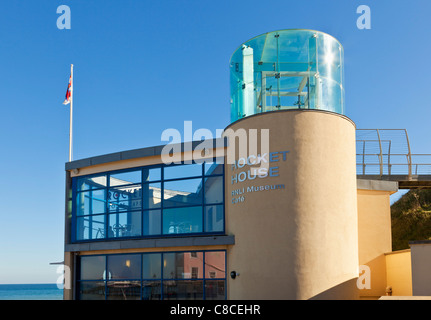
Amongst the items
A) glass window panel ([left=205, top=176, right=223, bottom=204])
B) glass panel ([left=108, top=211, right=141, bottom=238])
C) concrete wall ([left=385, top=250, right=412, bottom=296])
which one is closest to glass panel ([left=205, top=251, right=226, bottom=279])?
glass window panel ([left=205, top=176, right=223, bottom=204])

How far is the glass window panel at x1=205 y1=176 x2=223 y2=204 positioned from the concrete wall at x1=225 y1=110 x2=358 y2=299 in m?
1.10

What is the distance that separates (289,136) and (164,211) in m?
4.93

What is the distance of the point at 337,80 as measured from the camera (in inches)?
618

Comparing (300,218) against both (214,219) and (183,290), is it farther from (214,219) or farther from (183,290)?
(183,290)

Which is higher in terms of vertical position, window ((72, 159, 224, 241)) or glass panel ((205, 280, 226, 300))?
window ((72, 159, 224, 241))

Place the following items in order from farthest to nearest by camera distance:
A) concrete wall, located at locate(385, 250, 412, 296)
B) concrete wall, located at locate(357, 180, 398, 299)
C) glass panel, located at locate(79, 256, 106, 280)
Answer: glass panel, located at locate(79, 256, 106, 280)
concrete wall, located at locate(357, 180, 398, 299)
concrete wall, located at locate(385, 250, 412, 296)

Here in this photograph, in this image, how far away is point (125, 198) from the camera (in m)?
16.8

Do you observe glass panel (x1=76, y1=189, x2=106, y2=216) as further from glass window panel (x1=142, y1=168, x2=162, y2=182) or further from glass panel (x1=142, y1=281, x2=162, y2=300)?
glass panel (x1=142, y1=281, x2=162, y2=300)

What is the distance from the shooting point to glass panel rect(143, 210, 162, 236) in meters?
16.0

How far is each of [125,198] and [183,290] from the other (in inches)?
150

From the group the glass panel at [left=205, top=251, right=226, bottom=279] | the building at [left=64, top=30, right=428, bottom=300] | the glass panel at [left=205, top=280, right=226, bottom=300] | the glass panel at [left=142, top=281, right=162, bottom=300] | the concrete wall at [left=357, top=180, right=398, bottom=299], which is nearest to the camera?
the building at [left=64, top=30, right=428, bottom=300]

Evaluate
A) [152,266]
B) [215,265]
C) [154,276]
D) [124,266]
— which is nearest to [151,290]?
[154,276]

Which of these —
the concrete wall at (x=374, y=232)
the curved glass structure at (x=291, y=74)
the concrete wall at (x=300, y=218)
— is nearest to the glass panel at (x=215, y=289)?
the concrete wall at (x=300, y=218)
